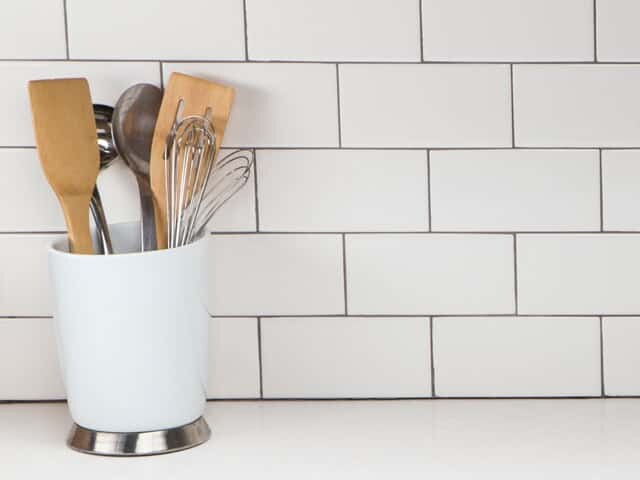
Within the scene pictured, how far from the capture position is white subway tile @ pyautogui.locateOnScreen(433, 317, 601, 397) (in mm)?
1040

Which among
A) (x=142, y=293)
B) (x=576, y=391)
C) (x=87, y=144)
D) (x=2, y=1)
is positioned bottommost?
(x=576, y=391)

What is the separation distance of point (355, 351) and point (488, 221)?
0.58 ft

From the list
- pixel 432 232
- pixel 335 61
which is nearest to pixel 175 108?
pixel 335 61

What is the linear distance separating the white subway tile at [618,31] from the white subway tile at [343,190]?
0.63 ft

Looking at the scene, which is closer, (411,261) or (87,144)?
(87,144)

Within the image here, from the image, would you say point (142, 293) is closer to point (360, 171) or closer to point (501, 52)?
point (360, 171)

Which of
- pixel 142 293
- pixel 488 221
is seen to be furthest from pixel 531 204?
pixel 142 293

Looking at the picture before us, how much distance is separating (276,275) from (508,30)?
1.02 ft

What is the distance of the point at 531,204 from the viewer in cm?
102

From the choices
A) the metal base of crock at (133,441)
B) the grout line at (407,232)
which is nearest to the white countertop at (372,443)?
the metal base of crock at (133,441)

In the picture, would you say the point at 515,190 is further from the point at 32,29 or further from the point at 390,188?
the point at 32,29

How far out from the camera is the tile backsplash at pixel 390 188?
3.28 ft

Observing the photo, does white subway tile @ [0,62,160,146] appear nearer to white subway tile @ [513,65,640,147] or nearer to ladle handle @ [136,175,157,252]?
ladle handle @ [136,175,157,252]

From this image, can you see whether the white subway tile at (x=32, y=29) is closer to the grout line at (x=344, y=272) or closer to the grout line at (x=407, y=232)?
the grout line at (x=407, y=232)
